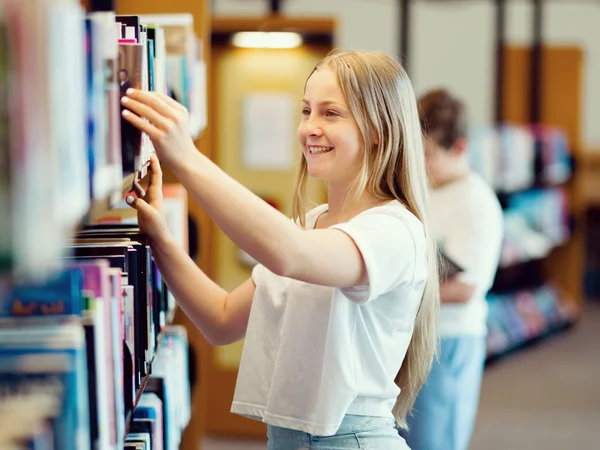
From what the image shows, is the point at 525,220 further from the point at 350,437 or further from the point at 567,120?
the point at 350,437

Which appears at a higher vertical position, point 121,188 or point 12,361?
point 121,188

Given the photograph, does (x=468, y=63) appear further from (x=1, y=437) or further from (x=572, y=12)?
(x=1, y=437)

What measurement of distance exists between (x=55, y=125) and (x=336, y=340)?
80cm

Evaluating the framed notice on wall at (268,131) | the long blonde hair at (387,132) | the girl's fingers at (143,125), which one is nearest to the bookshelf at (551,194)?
the framed notice on wall at (268,131)

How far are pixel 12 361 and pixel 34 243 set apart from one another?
0.20 m

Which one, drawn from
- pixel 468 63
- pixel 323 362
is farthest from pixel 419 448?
pixel 468 63

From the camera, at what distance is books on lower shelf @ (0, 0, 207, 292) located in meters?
0.87

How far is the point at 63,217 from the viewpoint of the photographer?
970mm

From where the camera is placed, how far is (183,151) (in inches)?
53.1

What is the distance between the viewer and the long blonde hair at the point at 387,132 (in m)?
1.67

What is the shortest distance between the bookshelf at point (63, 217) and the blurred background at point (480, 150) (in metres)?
0.01

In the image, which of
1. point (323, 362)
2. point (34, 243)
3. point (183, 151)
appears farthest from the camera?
point (323, 362)

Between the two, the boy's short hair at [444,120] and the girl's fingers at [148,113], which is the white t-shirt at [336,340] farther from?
the boy's short hair at [444,120]

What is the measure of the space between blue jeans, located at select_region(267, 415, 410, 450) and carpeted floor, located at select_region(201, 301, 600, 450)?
2762 mm
